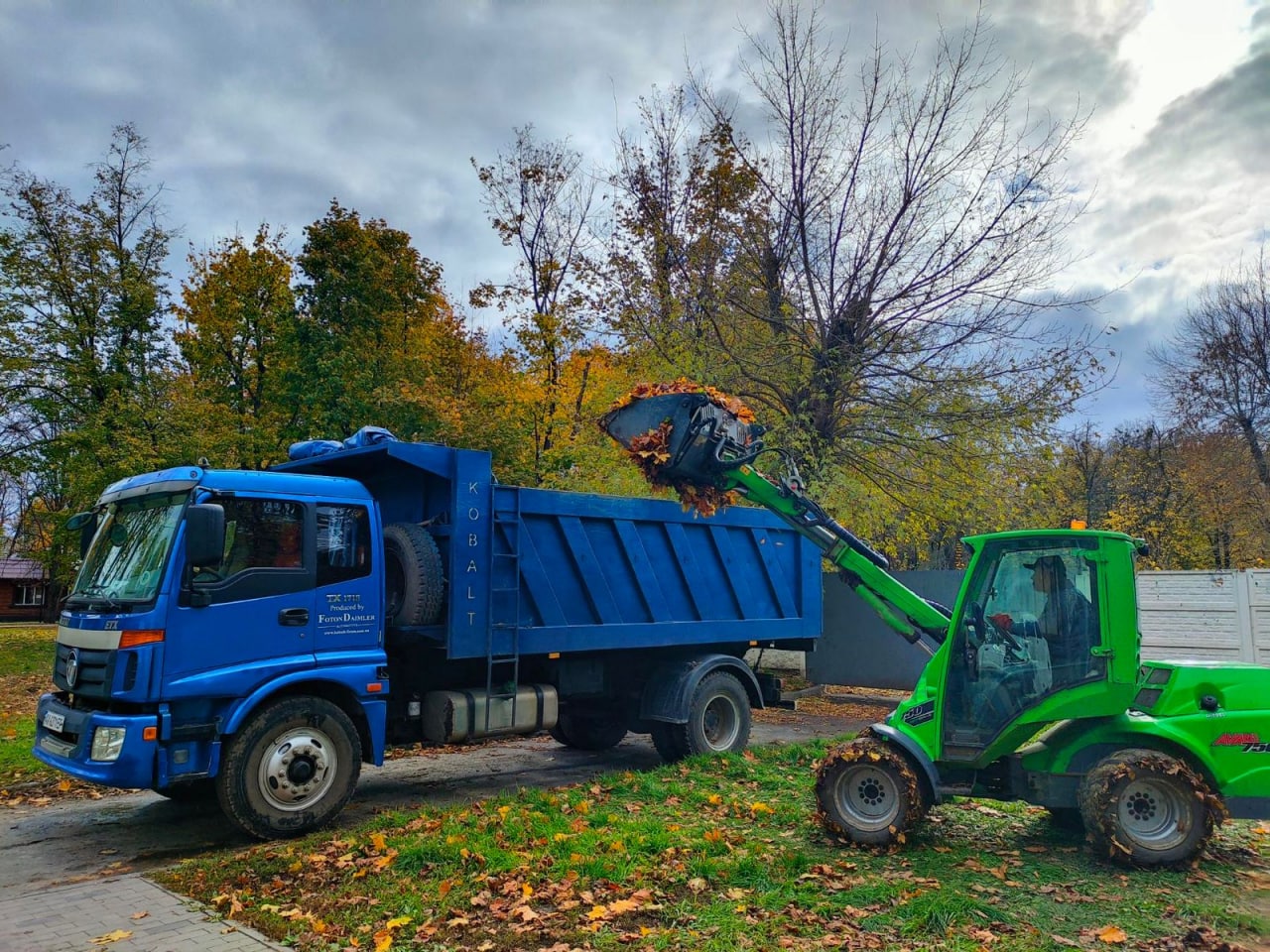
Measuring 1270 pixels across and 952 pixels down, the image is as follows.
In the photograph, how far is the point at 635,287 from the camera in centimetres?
1659

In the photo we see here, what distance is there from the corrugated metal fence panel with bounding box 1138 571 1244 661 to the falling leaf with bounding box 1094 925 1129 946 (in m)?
8.86

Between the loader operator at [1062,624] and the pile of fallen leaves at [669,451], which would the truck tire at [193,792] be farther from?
the loader operator at [1062,624]

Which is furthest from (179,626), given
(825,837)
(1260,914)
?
(1260,914)

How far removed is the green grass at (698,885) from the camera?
182 inches

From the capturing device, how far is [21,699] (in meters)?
14.5

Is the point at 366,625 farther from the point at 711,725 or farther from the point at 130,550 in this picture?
the point at 711,725

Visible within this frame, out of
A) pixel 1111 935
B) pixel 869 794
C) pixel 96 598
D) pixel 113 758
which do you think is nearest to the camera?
pixel 1111 935

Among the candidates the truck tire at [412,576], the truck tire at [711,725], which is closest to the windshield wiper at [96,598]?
the truck tire at [412,576]

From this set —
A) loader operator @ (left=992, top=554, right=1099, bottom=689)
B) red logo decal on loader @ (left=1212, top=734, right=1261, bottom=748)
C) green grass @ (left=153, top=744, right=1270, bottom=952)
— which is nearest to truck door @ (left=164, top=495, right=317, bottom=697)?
green grass @ (left=153, top=744, right=1270, bottom=952)

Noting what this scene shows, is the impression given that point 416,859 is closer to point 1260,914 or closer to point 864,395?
point 1260,914

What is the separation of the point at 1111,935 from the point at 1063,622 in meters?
1.99

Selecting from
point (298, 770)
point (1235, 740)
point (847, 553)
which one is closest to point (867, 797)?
point (847, 553)

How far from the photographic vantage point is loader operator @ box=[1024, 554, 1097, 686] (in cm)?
Result: 586

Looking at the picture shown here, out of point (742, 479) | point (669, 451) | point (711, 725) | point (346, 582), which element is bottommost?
point (711, 725)
